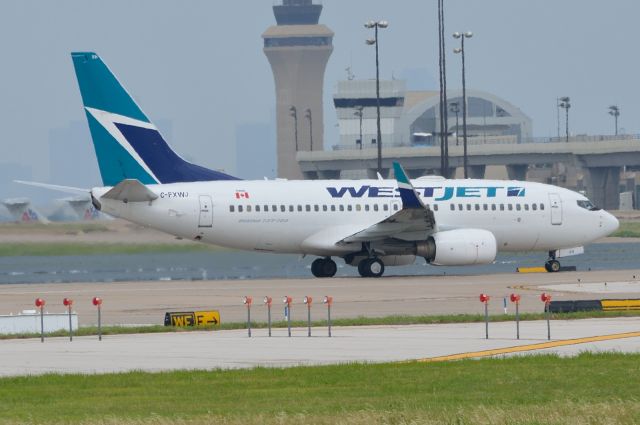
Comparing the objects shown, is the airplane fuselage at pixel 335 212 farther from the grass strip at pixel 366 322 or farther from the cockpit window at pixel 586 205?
the grass strip at pixel 366 322

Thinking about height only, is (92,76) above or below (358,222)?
above

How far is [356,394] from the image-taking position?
2102 centimetres

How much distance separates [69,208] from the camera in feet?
271

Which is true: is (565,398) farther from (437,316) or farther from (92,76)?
(92,76)

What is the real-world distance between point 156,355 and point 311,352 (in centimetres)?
282

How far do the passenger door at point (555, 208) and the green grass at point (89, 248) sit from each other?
1537 cm

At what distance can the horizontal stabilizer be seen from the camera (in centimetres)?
5119

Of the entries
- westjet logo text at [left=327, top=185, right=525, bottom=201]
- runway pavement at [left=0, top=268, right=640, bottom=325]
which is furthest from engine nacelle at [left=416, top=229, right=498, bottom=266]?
westjet logo text at [left=327, top=185, right=525, bottom=201]

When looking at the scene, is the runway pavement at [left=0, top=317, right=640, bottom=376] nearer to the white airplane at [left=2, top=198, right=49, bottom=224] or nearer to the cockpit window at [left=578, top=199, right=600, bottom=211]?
the cockpit window at [left=578, top=199, right=600, bottom=211]

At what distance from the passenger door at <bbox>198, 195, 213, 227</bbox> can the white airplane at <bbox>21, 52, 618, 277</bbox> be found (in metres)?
0.04

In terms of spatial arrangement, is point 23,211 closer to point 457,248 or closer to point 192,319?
point 457,248

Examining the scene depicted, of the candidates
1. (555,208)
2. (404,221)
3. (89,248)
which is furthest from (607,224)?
(89,248)

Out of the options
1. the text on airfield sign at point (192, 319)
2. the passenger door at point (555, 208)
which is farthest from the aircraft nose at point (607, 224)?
the text on airfield sign at point (192, 319)

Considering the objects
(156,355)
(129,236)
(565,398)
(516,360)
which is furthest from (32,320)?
(129,236)
